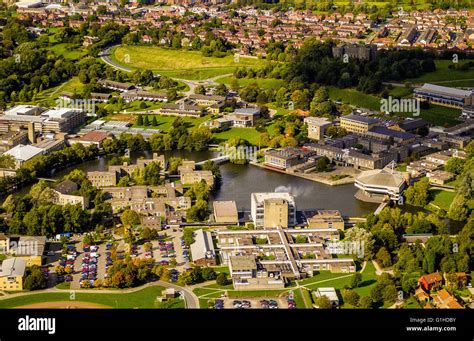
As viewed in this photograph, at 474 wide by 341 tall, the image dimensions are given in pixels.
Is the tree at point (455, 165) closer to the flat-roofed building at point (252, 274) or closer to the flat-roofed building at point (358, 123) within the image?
the flat-roofed building at point (358, 123)

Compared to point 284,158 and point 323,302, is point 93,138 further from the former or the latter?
point 323,302

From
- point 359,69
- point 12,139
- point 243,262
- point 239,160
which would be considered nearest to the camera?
point 243,262

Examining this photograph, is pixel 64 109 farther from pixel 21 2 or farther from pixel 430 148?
pixel 21 2

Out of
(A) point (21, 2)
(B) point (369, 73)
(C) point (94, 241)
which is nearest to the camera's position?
(C) point (94, 241)

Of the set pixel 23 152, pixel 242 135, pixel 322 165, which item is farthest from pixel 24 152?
pixel 322 165

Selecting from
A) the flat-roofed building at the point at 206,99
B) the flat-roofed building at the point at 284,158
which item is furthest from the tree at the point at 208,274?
the flat-roofed building at the point at 206,99

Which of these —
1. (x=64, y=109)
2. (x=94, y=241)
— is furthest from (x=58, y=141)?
(x=94, y=241)
